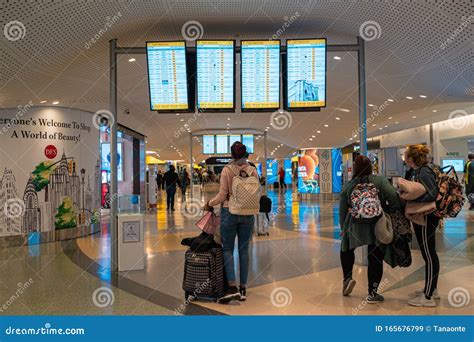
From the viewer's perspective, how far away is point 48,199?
30.1 ft

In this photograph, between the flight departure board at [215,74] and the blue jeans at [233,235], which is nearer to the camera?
the blue jeans at [233,235]

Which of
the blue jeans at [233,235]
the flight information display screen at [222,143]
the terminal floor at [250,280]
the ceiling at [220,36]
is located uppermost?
the ceiling at [220,36]

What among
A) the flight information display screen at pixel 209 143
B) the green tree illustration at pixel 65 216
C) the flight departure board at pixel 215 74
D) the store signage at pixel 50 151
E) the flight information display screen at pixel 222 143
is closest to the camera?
the flight departure board at pixel 215 74

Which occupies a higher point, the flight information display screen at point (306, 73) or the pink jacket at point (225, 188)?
the flight information display screen at point (306, 73)

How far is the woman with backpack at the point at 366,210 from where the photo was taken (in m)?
4.13

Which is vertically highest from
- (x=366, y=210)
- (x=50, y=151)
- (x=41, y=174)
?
(x=50, y=151)

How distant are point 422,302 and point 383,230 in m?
0.80

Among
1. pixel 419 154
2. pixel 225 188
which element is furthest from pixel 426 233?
pixel 225 188

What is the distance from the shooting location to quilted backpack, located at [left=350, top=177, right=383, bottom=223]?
4086 mm

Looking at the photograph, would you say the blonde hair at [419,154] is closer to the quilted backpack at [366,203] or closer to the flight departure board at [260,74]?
the quilted backpack at [366,203]

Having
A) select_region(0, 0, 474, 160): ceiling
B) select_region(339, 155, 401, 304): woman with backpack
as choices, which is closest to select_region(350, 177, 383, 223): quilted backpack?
select_region(339, 155, 401, 304): woman with backpack

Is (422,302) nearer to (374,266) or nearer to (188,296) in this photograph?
(374,266)

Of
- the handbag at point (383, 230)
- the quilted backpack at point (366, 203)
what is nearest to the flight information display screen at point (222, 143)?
the quilted backpack at point (366, 203)

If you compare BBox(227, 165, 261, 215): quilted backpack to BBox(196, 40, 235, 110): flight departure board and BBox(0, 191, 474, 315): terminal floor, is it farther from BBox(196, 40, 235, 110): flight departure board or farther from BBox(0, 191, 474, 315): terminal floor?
BBox(196, 40, 235, 110): flight departure board
